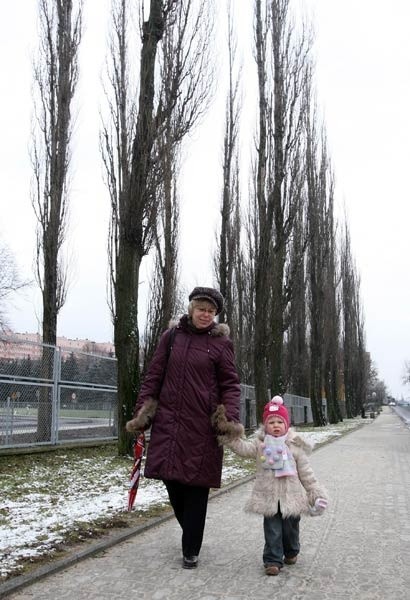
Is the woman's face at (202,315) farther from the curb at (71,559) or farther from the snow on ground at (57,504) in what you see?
the curb at (71,559)

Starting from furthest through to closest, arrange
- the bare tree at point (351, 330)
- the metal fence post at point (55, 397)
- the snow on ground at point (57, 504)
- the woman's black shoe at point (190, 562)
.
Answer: the bare tree at point (351, 330) < the metal fence post at point (55, 397) < the snow on ground at point (57, 504) < the woman's black shoe at point (190, 562)

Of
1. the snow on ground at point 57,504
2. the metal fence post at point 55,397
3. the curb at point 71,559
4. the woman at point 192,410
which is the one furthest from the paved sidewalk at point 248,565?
the metal fence post at point 55,397

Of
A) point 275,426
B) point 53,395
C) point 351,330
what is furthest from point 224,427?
point 351,330

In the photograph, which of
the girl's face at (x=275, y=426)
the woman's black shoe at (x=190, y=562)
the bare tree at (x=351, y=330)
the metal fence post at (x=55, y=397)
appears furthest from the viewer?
the bare tree at (x=351, y=330)

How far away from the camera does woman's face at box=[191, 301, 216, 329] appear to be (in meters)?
4.50

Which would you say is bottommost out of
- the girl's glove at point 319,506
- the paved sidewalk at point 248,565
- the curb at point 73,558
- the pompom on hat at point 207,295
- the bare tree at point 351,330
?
the paved sidewalk at point 248,565

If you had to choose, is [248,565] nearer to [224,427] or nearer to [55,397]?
[224,427]

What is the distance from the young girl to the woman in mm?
215

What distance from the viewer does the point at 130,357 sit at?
35.4 ft

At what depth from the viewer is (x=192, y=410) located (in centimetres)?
431

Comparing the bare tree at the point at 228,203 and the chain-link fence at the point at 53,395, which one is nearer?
the chain-link fence at the point at 53,395

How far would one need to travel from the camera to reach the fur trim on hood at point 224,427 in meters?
4.20

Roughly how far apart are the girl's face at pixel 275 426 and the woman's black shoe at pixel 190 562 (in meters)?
1.00

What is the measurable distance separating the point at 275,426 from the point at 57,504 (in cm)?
326
